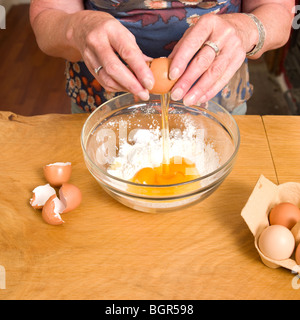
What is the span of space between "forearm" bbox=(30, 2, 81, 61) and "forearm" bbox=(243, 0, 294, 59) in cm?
57

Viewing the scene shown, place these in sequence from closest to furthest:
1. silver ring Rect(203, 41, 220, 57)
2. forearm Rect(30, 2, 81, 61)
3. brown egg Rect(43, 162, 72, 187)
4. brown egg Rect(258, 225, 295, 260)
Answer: brown egg Rect(258, 225, 295, 260)
silver ring Rect(203, 41, 220, 57)
brown egg Rect(43, 162, 72, 187)
forearm Rect(30, 2, 81, 61)

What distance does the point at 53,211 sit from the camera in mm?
1042

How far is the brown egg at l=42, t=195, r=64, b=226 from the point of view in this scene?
1.04m

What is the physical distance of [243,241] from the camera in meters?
1.01

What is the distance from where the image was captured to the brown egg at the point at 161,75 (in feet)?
3.21

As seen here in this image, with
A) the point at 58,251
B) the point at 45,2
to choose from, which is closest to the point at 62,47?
the point at 45,2

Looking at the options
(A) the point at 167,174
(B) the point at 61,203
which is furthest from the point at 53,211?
(A) the point at 167,174

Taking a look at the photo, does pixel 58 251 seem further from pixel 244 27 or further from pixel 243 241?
pixel 244 27

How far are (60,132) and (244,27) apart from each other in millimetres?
666

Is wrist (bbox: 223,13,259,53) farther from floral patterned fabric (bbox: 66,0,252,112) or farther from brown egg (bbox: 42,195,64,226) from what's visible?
brown egg (bbox: 42,195,64,226)

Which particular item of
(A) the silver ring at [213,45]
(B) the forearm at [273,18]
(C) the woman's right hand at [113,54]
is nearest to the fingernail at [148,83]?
(C) the woman's right hand at [113,54]

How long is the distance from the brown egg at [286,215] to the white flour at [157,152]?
0.72 ft

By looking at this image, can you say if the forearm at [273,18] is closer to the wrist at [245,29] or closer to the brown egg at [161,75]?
the wrist at [245,29]

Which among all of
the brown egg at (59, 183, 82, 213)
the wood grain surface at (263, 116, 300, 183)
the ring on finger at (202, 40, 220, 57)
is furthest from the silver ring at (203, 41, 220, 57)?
the brown egg at (59, 183, 82, 213)
